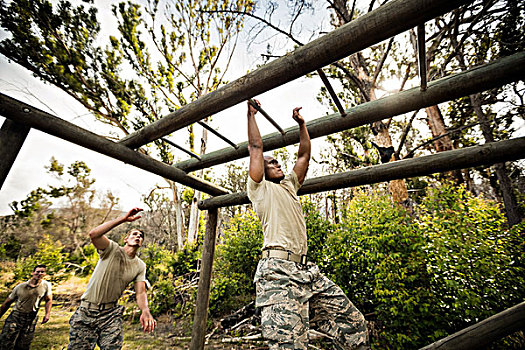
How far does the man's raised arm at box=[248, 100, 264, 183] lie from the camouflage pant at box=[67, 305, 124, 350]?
9.10ft

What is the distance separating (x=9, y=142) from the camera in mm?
1844

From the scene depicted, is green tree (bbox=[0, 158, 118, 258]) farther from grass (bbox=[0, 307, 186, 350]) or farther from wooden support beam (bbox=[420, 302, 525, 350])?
wooden support beam (bbox=[420, 302, 525, 350])

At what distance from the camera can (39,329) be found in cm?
693

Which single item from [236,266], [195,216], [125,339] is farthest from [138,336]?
[195,216]

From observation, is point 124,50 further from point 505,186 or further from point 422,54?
point 505,186

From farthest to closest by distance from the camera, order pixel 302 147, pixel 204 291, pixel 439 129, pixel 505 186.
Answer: pixel 439 129
pixel 505 186
pixel 204 291
pixel 302 147

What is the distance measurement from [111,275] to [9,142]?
221 centimetres

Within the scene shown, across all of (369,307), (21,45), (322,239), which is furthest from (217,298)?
(21,45)

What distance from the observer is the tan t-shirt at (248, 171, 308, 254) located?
219 cm

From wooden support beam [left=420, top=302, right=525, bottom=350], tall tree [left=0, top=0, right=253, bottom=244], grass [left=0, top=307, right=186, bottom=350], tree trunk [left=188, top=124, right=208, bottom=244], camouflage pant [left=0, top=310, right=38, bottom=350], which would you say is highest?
tall tree [left=0, top=0, right=253, bottom=244]

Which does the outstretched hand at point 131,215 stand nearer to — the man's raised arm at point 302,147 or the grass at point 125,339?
the man's raised arm at point 302,147

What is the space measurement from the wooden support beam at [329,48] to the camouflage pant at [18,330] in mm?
5916

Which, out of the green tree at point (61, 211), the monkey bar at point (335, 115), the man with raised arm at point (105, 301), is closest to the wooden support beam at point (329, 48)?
the monkey bar at point (335, 115)

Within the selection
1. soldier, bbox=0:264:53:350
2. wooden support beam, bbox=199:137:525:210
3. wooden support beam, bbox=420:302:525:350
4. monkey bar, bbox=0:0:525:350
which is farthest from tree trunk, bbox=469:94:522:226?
soldier, bbox=0:264:53:350
